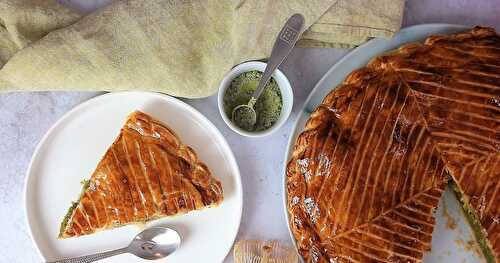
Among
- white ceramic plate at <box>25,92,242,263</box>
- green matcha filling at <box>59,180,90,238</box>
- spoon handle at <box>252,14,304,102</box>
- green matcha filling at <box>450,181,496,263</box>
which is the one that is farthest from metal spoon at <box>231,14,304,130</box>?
green matcha filling at <box>450,181,496,263</box>

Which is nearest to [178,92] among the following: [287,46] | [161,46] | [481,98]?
[161,46]

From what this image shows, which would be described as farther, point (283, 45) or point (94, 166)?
point (94, 166)

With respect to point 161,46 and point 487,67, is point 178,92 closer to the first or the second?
point 161,46

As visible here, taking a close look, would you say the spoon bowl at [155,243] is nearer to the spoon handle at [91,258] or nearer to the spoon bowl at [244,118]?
the spoon handle at [91,258]

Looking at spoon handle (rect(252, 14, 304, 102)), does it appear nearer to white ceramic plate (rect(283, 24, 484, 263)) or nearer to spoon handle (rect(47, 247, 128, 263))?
white ceramic plate (rect(283, 24, 484, 263))

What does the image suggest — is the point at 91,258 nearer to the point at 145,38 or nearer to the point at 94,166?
the point at 94,166

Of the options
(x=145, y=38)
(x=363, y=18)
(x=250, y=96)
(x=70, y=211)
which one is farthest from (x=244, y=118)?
(x=70, y=211)

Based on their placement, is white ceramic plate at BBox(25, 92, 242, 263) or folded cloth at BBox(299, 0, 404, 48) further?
white ceramic plate at BBox(25, 92, 242, 263)
